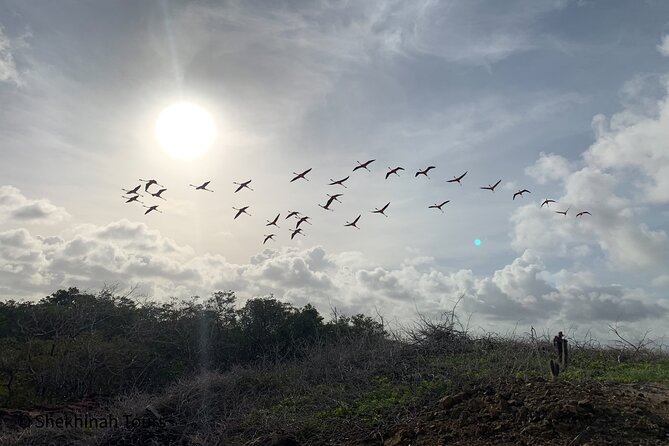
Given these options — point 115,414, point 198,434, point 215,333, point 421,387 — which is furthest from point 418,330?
point 215,333

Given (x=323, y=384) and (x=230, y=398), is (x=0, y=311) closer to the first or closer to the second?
(x=230, y=398)

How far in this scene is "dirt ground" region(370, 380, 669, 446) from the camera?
8328 millimetres

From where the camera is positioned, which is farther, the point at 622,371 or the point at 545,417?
the point at 622,371

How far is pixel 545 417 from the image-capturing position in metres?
8.90

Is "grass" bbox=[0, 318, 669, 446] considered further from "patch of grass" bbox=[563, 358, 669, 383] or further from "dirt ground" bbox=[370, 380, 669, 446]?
"dirt ground" bbox=[370, 380, 669, 446]

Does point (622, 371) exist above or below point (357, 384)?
above

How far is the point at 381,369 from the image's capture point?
16.3m

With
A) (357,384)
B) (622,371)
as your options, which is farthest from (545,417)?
(357,384)

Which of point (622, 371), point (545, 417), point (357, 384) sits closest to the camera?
point (545, 417)

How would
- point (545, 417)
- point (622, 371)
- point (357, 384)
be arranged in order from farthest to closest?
1. point (357, 384)
2. point (622, 371)
3. point (545, 417)

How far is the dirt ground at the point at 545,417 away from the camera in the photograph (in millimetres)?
8328

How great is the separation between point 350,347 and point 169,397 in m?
7.18

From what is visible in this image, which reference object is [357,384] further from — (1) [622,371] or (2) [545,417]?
(2) [545,417]

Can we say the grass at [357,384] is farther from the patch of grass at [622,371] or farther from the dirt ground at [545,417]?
the dirt ground at [545,417]
